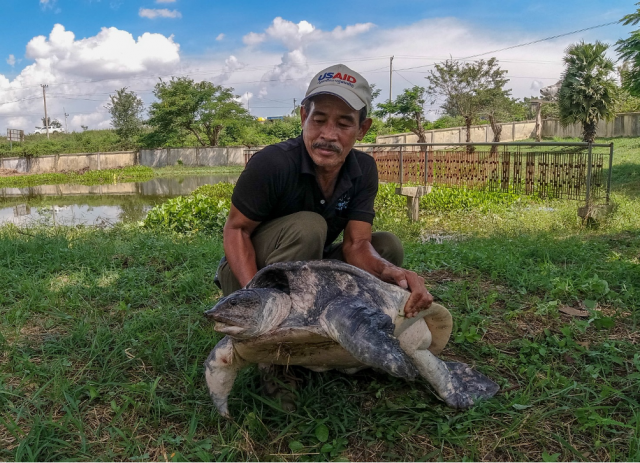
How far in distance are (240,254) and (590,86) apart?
21169 millimetres

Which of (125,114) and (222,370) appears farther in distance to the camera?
(125,114)

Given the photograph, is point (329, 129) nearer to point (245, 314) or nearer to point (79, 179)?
point (245, 314)

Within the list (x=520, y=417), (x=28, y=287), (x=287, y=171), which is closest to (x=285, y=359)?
(x=287, y=171)

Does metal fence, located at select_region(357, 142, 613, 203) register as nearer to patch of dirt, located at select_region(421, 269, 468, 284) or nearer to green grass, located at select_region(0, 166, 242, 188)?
patch of dirt, located at select_region(421, 269, 468, 284)

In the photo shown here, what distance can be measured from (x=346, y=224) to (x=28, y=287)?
2.34 metres

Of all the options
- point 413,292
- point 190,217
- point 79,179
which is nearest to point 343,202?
point 413,292

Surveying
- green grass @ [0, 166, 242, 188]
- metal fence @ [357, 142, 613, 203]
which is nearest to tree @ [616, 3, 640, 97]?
metal fence @ [357, 142, 613, 203]

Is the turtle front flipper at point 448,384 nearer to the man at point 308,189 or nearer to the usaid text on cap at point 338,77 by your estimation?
the man at point 308,189

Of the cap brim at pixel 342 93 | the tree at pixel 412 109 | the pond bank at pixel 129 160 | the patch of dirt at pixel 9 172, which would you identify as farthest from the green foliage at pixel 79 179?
the cap brim at pixel 342 93

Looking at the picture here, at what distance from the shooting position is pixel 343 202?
7.61 feet

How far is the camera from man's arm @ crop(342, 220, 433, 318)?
1.84 m

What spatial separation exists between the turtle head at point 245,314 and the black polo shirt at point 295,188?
64 cm

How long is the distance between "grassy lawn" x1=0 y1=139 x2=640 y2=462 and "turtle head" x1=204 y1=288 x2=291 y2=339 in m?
0.49

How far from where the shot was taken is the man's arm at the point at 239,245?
82.2 inches
